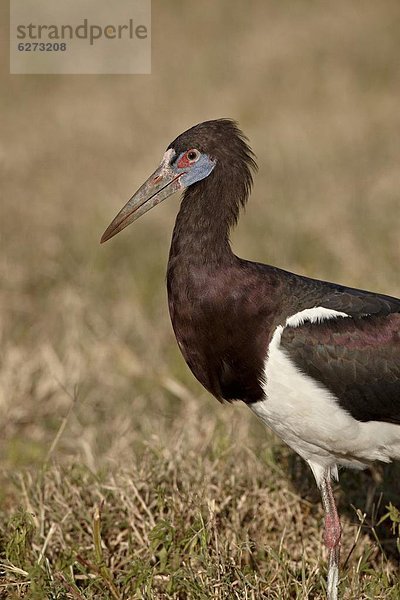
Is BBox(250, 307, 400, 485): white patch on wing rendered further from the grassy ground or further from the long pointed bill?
the long pointed bill

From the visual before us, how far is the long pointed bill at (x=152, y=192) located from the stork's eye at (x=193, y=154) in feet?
0.29

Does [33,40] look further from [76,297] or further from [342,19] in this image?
[76,297]

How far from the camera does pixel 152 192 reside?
4090mm

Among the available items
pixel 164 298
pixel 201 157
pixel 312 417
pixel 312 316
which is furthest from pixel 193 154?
pixel 164 298

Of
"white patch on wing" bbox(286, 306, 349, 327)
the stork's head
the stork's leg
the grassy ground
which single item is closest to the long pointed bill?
the stork's head

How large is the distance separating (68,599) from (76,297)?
4004 mm

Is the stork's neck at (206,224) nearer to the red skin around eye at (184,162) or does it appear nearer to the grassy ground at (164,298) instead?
the red skin around eye at (184,162)

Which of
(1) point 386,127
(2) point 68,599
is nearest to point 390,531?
(2) point 68,599

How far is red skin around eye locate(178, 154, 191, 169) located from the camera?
3979mm

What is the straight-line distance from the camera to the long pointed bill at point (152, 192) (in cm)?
404

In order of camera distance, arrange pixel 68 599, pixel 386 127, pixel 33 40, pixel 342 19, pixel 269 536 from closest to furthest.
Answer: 1. pixel 68 599
2. pixel 269 536
3. pixel 386 127
4. pixel 33 40
5. pixel 342 19

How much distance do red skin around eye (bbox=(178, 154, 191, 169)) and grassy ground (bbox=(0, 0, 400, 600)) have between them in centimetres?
143

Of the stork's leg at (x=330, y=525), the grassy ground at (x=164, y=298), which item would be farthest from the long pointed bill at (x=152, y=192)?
the stork's leg at (x=330, y=525)

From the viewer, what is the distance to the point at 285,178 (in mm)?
10086
